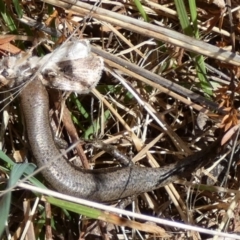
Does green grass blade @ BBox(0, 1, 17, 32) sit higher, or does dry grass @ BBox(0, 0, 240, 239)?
green grass blade @ BBox(0, 1, 17, 32)

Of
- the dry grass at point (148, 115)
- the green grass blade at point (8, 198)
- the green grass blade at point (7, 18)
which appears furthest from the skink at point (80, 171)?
the green grass blade at point (8, 198)

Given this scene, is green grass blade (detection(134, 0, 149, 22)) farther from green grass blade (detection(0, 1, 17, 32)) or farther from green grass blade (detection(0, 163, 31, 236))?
green grass blade (detection(0, 163, 31, 236))

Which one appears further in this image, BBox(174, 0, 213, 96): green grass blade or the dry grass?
the dry grass

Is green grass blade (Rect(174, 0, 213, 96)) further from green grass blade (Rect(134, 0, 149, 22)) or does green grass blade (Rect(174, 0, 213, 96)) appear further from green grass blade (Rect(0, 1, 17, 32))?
green grass blade (Rect(0, 1, 17, 32))

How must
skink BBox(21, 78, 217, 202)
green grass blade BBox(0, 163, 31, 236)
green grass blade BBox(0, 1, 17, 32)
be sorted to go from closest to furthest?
green grass blade BBox(0, 163, 31, 236), green grass blade BBox(0, 1, 17, 32), skink BBox(21, 78, 217, 202)

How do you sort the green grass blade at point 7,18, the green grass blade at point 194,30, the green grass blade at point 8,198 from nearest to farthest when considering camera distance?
the green grass blade at point 8,198
the green grass blade at point 194,30
the green grass blade at point 7,18

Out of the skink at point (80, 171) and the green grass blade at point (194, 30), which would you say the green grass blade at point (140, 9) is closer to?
the green grass blade at point (194, 30)

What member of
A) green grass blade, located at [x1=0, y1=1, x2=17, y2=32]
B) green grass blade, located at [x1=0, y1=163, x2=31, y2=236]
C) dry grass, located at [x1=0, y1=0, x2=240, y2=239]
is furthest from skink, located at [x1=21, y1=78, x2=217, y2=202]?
green grass blade, located at [x1=0, y1=163, x2=31, y2=236]

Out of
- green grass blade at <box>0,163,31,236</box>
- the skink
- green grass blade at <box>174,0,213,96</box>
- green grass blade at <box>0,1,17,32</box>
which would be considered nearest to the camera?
green grass blade at <box>0,163,31,236</box>

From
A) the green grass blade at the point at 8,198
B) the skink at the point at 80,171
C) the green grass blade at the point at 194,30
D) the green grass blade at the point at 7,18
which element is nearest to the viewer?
the green grass blade at the point at 8,198

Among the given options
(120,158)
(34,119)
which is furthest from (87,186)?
(34,119)
